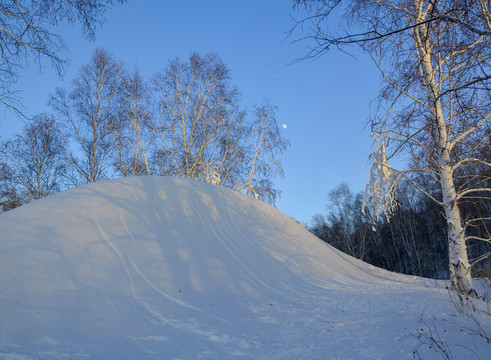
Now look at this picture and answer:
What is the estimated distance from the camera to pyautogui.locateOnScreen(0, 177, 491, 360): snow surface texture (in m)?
3.32

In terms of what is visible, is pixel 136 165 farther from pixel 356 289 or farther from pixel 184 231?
pixel 356 289

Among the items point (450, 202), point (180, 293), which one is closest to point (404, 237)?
point (450, 202)

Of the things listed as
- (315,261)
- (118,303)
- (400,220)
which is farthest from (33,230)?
(400,220)

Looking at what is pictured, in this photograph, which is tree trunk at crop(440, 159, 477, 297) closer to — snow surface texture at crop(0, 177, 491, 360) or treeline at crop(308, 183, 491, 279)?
snow surface texture at crop(0, 177, 491, 360)

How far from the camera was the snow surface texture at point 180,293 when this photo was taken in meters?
3.32

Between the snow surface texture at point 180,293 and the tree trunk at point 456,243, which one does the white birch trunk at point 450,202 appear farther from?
the snow surface texture at point 180,293

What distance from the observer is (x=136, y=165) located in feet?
46.2


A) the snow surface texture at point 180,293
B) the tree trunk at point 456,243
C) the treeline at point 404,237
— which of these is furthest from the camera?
the treeline at point 404,237

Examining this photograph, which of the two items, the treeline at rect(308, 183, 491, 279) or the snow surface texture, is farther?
the treeline at rect(308, 183, 491, 279)

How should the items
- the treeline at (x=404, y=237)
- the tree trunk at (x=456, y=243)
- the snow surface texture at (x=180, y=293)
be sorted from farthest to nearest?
the treeline at (x=404, y=237)
the tree trunk at (x=456, y=243)
the snow surface texture at (x=180, y=293)

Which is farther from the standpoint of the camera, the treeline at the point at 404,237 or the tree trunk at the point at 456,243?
the treeline at the point at 404,237

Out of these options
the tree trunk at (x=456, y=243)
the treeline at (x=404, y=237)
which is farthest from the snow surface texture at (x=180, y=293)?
the treeline at (x=404, y=237)

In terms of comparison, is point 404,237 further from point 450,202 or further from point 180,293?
point 180,293

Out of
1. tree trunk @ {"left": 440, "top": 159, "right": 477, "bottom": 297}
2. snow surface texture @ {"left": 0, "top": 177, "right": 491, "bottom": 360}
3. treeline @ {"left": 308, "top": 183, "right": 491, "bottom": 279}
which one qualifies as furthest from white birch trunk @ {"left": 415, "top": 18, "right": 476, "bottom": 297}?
treeline @ {"left": 308, "top": 183, "right": 491, "bottom": 279}
